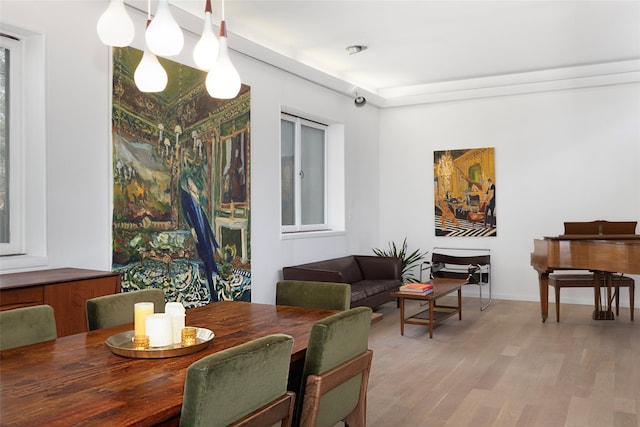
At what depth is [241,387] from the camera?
1.67 metres

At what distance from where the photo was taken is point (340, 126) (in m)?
7.87

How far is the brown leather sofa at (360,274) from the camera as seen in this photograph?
6.25 m

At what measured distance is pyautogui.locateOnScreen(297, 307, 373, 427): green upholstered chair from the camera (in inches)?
84.0

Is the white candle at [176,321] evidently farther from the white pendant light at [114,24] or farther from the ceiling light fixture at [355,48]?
the ceiling light fixture at [355,48]

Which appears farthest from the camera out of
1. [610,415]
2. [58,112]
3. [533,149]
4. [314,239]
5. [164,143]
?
[533,149]

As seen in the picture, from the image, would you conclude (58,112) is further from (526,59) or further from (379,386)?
(526,59)

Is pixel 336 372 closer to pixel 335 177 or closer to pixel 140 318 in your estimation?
pixel 140 318

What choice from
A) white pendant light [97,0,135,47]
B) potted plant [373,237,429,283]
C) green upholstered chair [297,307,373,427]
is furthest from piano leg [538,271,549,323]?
white pendant light [97,0,135,47]

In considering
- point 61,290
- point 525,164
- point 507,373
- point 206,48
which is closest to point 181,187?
point 61,290

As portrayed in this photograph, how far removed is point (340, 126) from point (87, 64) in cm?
425

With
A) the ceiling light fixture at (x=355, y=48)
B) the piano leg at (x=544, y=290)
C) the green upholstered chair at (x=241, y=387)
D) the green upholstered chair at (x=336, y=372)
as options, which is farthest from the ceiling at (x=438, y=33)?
the green upholstered chair at (x=241, y=387)

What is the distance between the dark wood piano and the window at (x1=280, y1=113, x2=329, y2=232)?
2.90 metres

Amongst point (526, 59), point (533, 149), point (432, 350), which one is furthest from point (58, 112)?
point (533, 149)

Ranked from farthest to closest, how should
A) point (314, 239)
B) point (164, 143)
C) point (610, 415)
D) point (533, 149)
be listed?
point (533, 149), point (314, 239), point (164, 143), point (610, 415)
